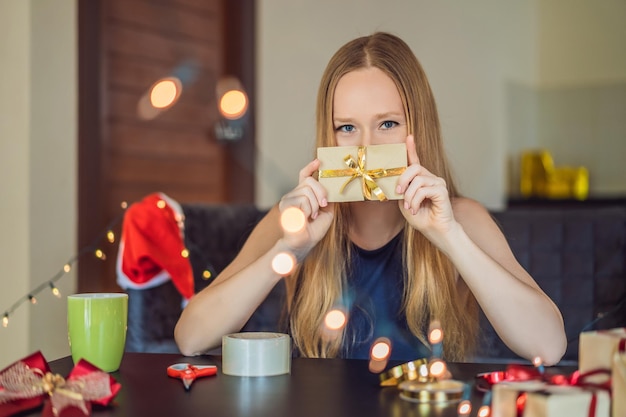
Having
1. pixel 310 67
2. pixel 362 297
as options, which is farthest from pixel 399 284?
pixel 310 67

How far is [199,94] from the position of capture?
3346 mm

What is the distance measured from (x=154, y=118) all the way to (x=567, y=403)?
8.51 ft

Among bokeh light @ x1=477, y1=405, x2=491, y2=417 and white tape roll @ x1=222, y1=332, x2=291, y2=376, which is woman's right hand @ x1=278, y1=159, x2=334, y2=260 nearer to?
white tape roll @ x1=222, y1=332, x2=291, y2=376

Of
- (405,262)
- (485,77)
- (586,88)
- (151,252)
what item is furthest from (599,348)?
(586,88)

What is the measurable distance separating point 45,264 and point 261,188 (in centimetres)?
132

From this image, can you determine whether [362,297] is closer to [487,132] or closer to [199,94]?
[199,94]

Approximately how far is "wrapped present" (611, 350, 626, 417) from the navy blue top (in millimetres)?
742

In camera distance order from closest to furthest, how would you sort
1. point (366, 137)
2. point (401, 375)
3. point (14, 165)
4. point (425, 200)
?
point (401, 375), point (425, 200), point (366, 137), point (14, 165)

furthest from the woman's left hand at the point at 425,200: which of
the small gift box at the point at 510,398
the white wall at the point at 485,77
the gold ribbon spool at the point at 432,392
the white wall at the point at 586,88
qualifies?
the white wall at the point at 586,88

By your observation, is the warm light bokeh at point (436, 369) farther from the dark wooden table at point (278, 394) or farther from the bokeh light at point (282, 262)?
the bokeh light at point (282, 262)

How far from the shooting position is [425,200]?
1.35 meters

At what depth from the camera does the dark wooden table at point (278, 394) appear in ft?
2.83

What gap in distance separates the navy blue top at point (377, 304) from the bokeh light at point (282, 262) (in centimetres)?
20

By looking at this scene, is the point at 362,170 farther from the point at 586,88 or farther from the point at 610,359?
the point at 586,88
